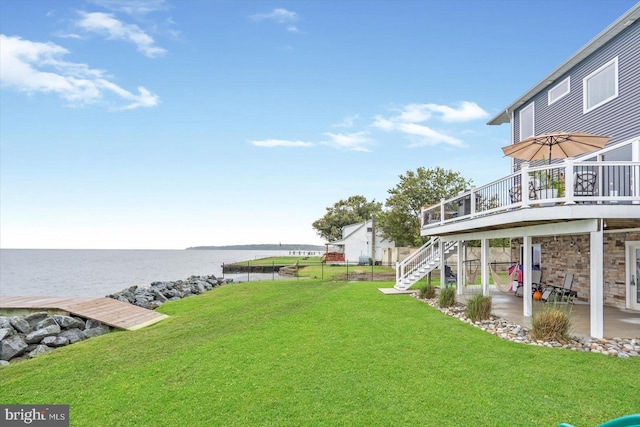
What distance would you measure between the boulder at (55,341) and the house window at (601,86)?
15.6 meters

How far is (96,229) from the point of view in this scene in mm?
→ 55750

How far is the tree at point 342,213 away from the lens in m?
62.4

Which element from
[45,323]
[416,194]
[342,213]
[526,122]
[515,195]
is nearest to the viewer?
[515,195]

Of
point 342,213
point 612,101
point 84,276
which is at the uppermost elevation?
point 612,101

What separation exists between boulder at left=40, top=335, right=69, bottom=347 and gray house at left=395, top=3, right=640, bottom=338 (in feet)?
36.1

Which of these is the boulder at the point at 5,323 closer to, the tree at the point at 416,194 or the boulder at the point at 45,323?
the boulder at the point at 45,323

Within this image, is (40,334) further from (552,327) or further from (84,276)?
(84,276)

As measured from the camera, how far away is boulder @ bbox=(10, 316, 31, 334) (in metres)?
10.4

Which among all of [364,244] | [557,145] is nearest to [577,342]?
[557,145]

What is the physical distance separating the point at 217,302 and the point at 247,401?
1059 cm

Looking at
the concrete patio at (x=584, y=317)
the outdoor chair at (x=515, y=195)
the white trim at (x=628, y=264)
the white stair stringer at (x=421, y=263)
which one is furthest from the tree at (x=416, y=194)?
the outdoor chair at (x=515, y=195)

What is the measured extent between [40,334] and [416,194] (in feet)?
94.8

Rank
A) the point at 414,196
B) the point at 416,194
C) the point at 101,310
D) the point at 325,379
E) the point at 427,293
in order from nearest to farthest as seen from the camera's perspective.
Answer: the point at 325,379
the point at 101,310
the point at 427,293
the point at 416,194
the point at 414,196

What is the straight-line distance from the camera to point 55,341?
31.5 ft
